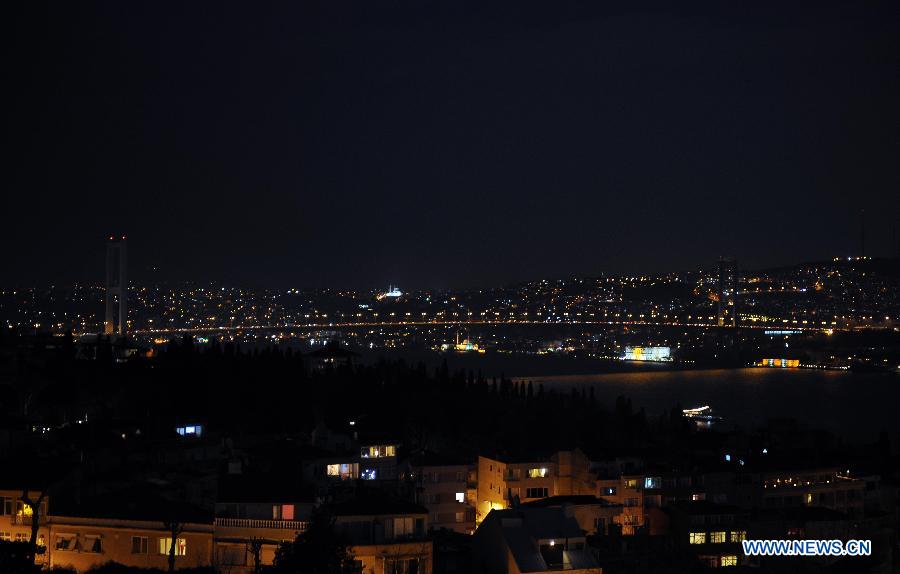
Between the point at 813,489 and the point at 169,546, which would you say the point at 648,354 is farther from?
the point at 169,546

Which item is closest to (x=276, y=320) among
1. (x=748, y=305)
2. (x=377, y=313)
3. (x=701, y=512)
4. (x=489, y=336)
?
(x=377, y=313)

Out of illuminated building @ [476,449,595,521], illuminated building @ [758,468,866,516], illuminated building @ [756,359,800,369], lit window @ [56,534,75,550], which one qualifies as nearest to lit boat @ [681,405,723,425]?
illuminated building @ [758,468,866,516]

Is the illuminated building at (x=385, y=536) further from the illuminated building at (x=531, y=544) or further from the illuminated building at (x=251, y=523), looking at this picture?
the illuminated building at (x=531, y=544)

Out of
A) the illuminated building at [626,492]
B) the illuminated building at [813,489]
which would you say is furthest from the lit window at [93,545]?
the illuminated building at [813,489]

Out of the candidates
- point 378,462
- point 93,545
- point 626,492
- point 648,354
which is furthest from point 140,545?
point 648,354

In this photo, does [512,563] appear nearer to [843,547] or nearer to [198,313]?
[843,547]

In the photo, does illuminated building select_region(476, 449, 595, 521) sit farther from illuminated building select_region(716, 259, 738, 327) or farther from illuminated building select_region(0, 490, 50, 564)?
illuminated building select_region(716, 259, 738, 327)
